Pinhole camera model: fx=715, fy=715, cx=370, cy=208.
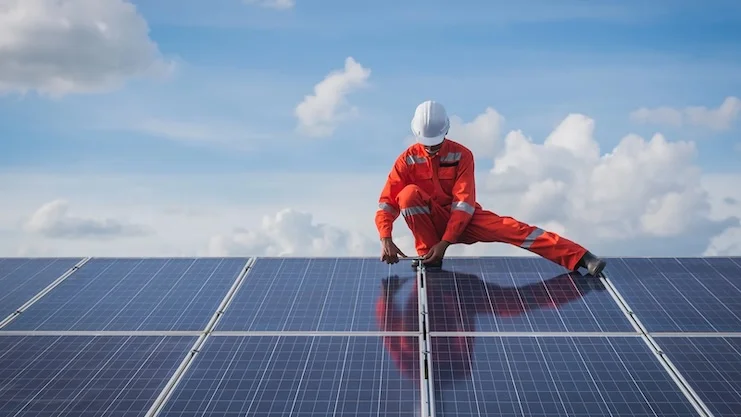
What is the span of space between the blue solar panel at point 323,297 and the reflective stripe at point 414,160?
1151 millimetres

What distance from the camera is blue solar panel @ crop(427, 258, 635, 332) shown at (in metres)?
6.65

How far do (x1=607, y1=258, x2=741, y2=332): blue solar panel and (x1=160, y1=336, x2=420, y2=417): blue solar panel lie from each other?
268 cm

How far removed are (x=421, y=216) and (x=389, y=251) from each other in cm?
57

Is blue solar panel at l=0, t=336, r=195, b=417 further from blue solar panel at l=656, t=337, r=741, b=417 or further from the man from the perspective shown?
blue solar panel at l=656, t=337, r=741, b=417

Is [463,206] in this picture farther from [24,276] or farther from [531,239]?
[24,276]

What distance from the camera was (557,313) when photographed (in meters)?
6.89

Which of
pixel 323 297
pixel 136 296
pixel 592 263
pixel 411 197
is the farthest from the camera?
pixel 411 197

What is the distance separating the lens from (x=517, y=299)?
7203 millimetres

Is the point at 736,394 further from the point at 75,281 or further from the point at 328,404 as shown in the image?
the point at 75,281

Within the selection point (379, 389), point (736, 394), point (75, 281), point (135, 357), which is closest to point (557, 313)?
point (736, 394)

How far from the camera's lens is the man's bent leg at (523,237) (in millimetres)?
7883

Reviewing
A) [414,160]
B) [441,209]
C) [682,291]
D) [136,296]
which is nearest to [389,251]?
[441,209]

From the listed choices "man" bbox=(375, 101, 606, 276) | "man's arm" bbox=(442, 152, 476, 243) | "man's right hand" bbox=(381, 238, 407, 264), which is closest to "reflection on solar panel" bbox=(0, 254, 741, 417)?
"man's right hand" bbox=(381, 238, 407, 264)

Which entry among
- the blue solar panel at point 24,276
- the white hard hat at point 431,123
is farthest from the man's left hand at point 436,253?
the blue solar panel at point 24,276
